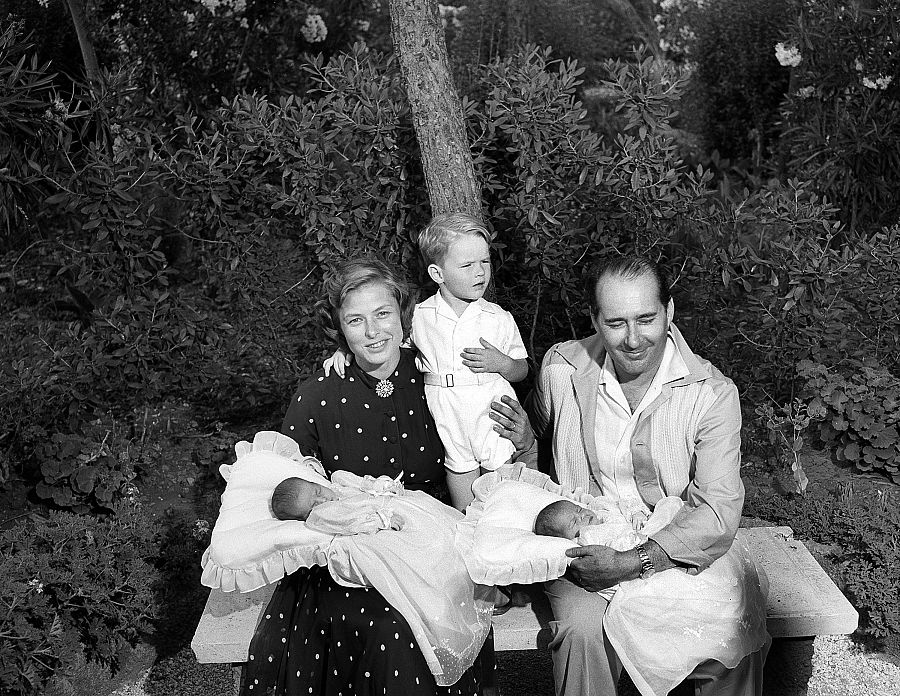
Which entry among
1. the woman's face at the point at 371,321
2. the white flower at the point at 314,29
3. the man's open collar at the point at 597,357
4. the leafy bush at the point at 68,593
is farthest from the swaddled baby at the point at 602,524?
the white flower at the point at 314,29

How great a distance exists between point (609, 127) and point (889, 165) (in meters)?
→ 3.55

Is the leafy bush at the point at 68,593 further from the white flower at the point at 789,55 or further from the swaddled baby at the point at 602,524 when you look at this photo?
the white flower at the point at 789,55

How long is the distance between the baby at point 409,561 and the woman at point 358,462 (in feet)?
0.25

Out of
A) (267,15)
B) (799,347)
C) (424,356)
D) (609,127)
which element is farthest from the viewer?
(609,127)

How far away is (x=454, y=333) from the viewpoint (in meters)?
3.61

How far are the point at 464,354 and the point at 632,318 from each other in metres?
0.70

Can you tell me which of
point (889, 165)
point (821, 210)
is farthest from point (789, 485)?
point (889, 165)

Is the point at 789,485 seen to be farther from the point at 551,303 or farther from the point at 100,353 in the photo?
the point at 100,353

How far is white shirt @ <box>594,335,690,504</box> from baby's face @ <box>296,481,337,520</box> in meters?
0.91

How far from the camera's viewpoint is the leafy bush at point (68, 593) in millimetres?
3589

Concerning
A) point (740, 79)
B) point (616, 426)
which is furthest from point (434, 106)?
point (740, 79)

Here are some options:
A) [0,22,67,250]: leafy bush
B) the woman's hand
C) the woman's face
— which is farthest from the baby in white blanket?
[0,22,67,250]: leafy bush

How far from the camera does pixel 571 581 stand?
3.15 m

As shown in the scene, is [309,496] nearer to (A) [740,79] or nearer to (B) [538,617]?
(B) [538,617]
